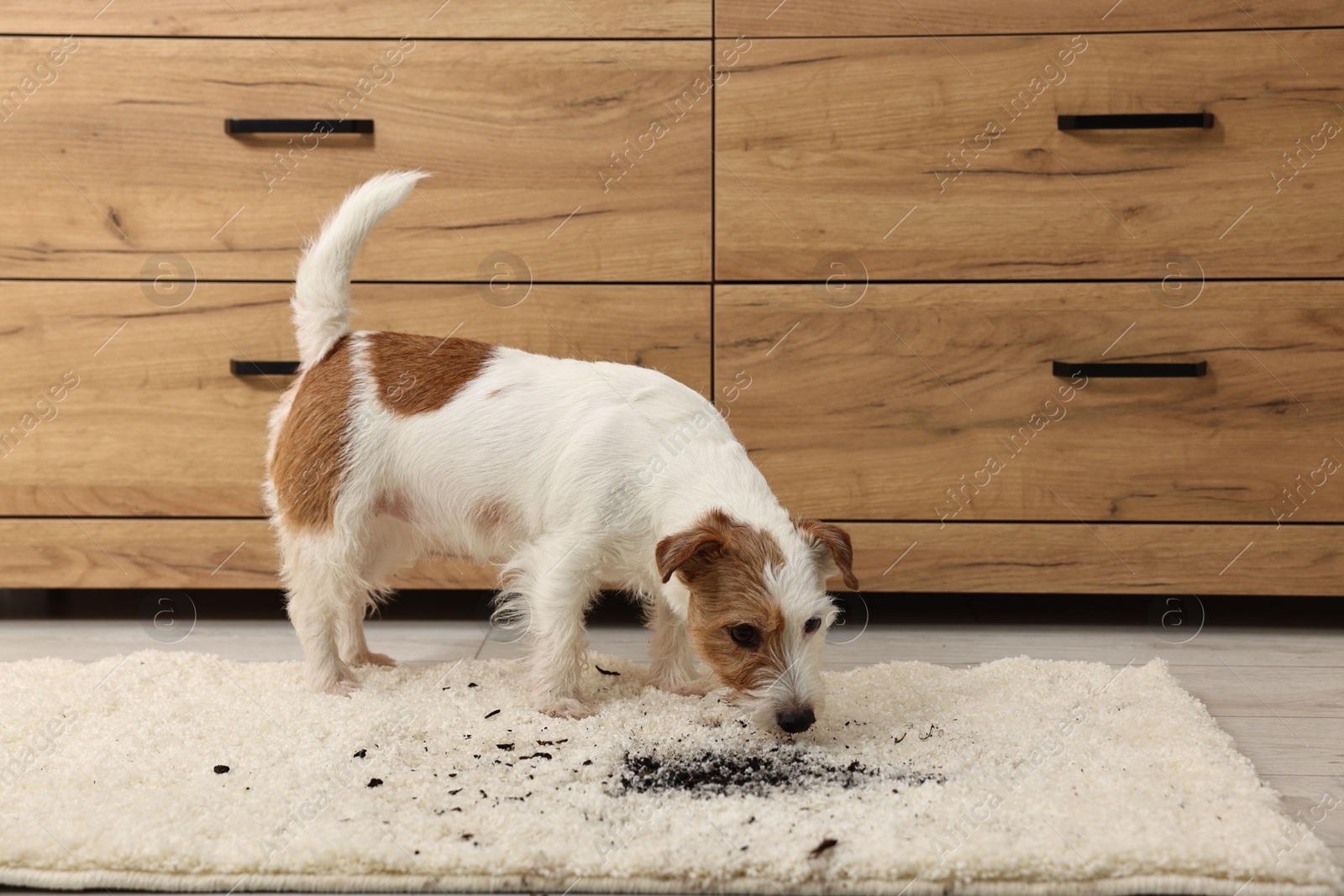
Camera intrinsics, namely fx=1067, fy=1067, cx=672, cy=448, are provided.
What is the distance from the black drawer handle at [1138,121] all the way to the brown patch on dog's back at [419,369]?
117 centimetres

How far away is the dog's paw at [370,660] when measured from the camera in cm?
188

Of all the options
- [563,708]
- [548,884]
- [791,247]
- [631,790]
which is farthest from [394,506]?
[791,247]

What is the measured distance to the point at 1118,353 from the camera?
206 cm

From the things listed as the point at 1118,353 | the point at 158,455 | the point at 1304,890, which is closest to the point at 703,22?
the point at 1118,353

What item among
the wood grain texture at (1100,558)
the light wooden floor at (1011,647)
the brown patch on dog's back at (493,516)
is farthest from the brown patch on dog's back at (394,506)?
the wood grain texture at (1100,558)

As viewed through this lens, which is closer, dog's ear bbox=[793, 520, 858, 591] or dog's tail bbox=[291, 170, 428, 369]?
dog's ear bbox=[793, 520, 858, 591]

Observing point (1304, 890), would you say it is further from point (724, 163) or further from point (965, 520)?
point (724, 163)

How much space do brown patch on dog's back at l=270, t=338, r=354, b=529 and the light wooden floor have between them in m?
0.44

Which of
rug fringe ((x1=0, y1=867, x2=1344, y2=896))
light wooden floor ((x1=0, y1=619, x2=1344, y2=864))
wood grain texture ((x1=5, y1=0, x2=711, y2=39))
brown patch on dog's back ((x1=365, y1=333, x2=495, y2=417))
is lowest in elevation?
light wooden floor ((x1=0, y1=619, x2=1344, y2=864))

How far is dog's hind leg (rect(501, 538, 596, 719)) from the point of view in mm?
1617

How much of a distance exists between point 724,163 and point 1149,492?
1.05 m

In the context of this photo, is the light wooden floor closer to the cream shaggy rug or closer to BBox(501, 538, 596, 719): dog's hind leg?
the cream shaggy rug

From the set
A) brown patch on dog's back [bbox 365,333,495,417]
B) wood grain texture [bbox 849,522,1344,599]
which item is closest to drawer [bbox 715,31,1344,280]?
wood grain texture [bbox 849,522,1344,599]

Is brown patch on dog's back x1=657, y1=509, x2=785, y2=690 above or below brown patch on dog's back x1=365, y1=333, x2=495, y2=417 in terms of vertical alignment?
below
